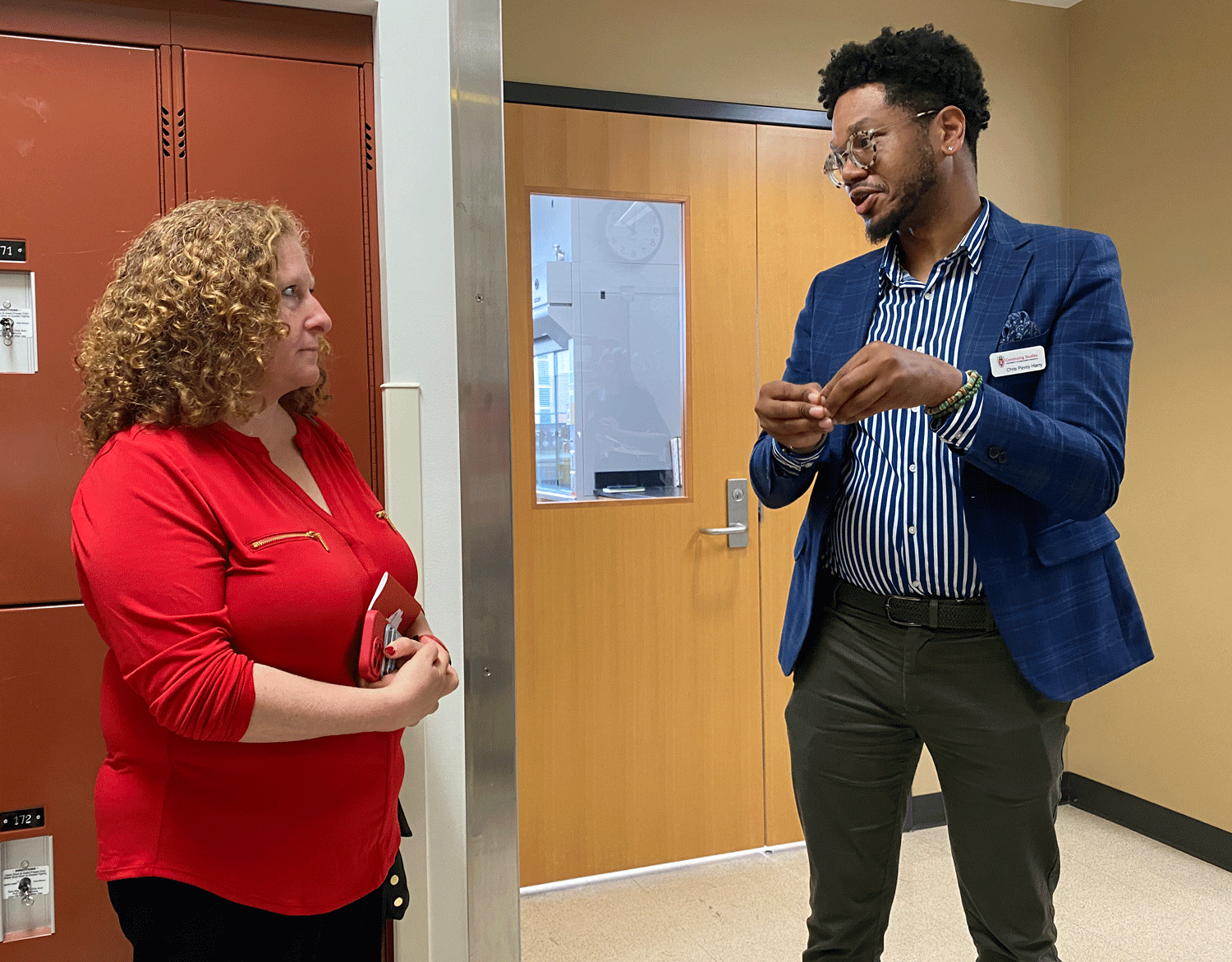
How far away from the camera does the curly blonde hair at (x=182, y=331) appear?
49.9 inches

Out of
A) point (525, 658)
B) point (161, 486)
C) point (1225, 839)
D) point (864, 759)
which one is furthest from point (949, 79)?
point (1225, 839)

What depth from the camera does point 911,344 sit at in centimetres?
159

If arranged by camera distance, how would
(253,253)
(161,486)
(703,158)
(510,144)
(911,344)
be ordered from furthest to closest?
1. (703,158)
2. (510,144)
3. (911,344)
4. (253,253)
5. (161,486)

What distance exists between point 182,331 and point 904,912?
247 centimetres

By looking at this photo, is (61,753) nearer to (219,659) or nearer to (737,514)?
(219,659)

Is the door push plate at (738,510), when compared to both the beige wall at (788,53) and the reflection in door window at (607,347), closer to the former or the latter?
the reflection in door window at (607,347)

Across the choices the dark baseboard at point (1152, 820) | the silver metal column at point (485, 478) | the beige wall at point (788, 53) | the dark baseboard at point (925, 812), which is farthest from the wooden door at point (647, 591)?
the dark baseboard at point (1152, 820)

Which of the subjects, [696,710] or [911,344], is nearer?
[911,344]

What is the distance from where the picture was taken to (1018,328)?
57.6 inches

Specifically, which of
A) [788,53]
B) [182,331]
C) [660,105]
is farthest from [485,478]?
[788,53]

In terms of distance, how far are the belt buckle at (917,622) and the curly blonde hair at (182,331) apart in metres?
0.99

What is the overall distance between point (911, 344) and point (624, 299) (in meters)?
1.51

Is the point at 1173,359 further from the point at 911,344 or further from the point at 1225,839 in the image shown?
the point at 911,344

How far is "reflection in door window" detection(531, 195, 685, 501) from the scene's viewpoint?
115 inches
